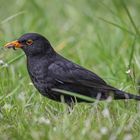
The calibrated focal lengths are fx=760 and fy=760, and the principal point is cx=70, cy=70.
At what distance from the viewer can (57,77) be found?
252 inches

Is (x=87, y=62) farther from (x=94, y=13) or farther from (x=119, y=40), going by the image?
(x=94, y=13)

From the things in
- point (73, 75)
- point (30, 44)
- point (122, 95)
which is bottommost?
point (122, 95)

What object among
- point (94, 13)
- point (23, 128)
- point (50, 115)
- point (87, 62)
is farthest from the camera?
point (94, 13)

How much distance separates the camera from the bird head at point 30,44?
21.8ft

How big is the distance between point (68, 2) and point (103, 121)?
211 inches

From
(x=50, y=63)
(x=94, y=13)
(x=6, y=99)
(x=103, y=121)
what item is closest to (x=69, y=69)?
(x=50, y=63)

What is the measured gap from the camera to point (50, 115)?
581cm

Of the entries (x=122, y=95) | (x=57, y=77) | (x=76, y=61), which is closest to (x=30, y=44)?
(x=57, y=77)

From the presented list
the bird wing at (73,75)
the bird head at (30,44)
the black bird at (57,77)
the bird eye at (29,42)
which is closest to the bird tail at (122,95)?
the black bird at (57,77)

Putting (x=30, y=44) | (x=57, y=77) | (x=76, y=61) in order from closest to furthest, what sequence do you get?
(x=57, y=77), (x=30, y=44), (x=76, y=61)

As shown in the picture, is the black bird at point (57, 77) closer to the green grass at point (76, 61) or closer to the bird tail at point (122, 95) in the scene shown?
the bird tail at point (122, 95)

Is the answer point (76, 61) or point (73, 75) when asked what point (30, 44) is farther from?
point (76, 61)

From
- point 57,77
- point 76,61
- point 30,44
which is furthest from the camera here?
point 76,61

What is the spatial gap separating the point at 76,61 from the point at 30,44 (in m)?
1.92
